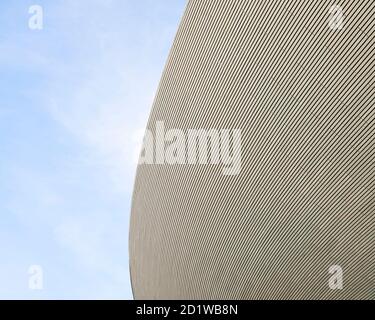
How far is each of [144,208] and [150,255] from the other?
2151mm

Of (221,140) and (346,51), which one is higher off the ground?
(346,51)

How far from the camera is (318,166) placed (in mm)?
9055

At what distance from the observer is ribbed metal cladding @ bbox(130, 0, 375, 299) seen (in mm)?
7715

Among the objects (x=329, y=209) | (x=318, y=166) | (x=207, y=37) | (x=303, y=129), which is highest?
(x=207, y=37)

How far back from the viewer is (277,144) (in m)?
9.44

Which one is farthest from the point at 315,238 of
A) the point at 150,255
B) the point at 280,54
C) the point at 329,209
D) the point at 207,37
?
the point at 150,255

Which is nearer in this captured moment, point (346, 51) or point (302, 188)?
point (346, 51)

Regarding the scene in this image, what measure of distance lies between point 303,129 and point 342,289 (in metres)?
4.29

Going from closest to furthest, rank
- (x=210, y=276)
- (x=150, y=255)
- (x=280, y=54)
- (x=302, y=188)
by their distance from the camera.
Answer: (x=280, y=54)
(x=302, y=188)
(x=210, y=276)
(x=150, y=255)

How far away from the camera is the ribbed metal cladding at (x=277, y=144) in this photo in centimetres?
771

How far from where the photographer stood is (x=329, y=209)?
376 inches
